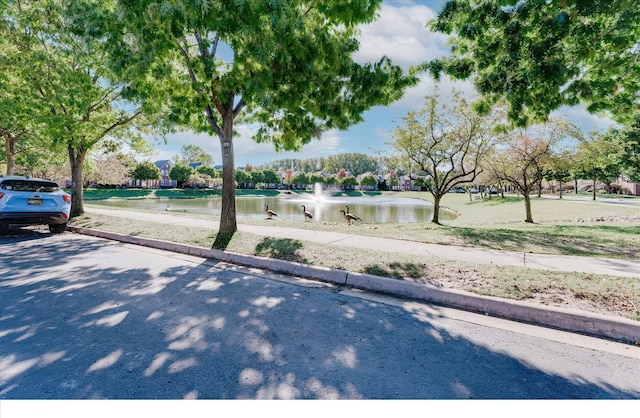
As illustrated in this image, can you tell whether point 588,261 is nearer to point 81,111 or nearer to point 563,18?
point 563,18

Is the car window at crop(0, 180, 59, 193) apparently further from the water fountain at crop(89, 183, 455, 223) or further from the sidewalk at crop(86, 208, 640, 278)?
the water fountain at crop(89, 183, 455, 223)

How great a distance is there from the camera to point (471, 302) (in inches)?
166

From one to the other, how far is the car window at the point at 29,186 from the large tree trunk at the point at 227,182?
5487 mm

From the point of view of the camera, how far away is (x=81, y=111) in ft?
35.0

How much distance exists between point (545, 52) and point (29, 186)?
13349mm

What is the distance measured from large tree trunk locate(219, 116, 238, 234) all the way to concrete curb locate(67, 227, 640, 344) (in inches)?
84.9

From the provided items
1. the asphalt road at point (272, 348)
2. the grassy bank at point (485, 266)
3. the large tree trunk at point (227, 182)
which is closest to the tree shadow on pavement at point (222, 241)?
the grassy bank at point (485, 266)

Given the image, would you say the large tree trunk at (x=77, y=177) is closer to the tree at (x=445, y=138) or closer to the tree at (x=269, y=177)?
the tree at (x=445, y=138)

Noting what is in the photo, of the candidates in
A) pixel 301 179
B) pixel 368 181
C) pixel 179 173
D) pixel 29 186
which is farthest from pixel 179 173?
pixel 29 186

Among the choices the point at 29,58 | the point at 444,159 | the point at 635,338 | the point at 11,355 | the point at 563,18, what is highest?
the point at 29,58

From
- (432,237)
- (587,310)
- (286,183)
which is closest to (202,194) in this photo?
(286,183)

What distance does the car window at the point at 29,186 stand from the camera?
8.47 meters

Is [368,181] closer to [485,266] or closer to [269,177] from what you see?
[269,177]

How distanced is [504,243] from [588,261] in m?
2.04
